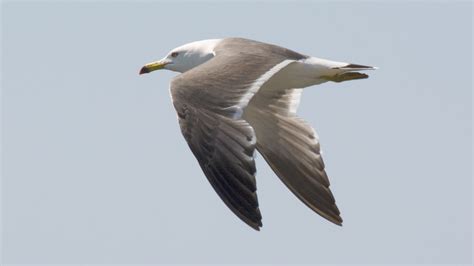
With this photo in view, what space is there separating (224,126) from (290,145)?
A: 2.26 metres

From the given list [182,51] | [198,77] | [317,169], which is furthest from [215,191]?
[182,51]

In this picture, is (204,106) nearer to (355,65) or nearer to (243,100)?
(243,100)

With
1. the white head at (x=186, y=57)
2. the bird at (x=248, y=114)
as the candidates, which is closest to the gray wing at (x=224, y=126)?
the bird at (x=248, y=114)

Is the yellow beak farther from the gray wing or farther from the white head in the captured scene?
the gray wing

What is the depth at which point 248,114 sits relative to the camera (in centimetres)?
1227

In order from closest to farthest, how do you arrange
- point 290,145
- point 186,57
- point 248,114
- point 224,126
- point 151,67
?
point 224,126, point 290,145, point 248,114, point 186,57, point 151,67

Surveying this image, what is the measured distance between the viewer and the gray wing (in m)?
9.54

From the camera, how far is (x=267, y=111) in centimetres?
1225

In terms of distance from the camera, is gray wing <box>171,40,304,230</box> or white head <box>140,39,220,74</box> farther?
white head <box>140,39,220,74</box>

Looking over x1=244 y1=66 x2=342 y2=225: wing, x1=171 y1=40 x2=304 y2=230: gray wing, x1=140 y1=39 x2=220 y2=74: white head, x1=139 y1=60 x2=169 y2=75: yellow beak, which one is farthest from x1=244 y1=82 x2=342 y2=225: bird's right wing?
x1=171 y1=40 x2=304 y2=230: gray wing

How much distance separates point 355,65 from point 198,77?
1.84 m

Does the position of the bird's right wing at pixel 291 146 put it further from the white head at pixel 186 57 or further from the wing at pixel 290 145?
the white head at pixel 186 57

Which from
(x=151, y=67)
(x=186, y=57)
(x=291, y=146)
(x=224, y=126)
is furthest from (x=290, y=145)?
(x=224, y=126)

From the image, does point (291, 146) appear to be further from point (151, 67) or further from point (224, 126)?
point (224, 126)
